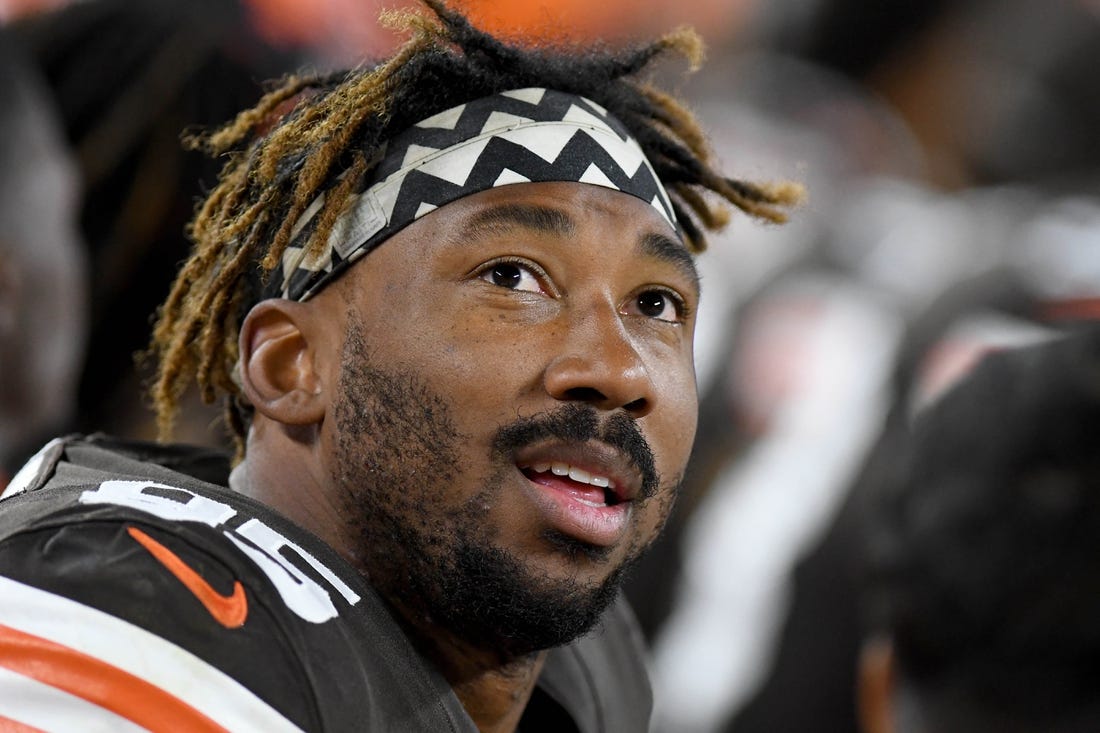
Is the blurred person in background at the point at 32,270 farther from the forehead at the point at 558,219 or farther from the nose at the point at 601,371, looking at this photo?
the nose at the point at 601,371

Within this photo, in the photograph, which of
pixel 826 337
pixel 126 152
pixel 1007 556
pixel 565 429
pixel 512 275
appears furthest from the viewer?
pixel 826 337

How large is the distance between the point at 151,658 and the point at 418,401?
1.62 feet

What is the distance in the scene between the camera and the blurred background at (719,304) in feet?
12.1

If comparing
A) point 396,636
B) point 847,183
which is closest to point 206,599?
point 396,636

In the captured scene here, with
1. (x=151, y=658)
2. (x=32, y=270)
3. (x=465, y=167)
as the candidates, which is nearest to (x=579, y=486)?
(x=465, y=167)

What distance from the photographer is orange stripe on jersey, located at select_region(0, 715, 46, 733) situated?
1.27 m

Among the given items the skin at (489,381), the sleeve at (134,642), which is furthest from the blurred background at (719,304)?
the sleeve at (134,642)

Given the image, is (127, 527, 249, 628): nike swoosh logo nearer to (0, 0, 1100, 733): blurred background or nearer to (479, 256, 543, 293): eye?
(479, 256, 543, 293): eye

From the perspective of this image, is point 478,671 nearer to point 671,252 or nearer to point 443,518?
point 443,518

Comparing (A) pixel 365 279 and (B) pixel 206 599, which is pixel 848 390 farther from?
(B) pixel 206 599

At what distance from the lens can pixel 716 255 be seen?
15.3 feet

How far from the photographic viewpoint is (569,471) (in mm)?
1659

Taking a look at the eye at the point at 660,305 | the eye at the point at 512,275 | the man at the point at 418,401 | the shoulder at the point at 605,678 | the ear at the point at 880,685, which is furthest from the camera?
the ear at the point at 880,685

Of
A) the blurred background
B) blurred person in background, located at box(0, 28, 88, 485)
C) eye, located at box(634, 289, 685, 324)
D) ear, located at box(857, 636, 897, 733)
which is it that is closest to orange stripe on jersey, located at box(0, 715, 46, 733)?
eye, located at box(634, 289, 685, 324)
